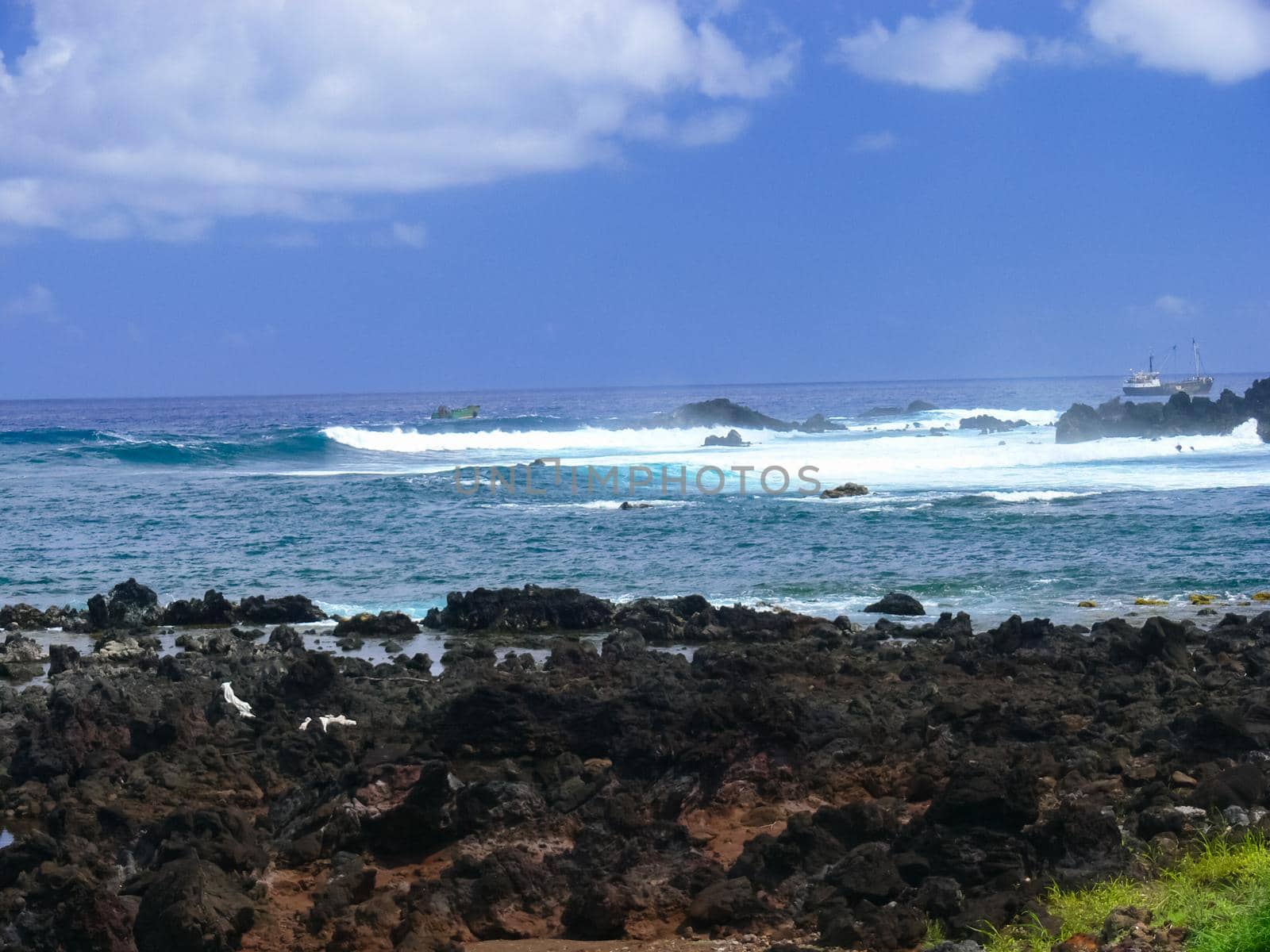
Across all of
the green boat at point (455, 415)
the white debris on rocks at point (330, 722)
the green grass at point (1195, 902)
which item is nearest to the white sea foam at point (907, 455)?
the green boat at point (455, 415)

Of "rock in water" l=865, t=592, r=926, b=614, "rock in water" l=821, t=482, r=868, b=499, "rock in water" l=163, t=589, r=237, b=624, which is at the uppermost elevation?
"rock in water" l=821, t=482, r=868, b=499

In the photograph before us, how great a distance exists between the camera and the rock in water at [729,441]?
212ft

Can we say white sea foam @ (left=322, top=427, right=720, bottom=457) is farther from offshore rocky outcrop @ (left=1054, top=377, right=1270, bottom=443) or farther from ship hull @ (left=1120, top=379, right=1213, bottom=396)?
ship hull @ (left=1120, top=379, right=1213, bottom=396)

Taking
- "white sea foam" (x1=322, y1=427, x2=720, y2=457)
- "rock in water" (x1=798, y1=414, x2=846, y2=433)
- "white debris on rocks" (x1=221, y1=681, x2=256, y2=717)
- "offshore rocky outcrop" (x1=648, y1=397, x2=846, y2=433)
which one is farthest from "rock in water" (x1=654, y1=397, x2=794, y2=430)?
"white debris on rocks" (x1=221, y1=681, x2=256, y2=717)

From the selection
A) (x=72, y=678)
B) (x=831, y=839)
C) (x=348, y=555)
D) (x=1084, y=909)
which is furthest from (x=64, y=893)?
(x=348, y=555)

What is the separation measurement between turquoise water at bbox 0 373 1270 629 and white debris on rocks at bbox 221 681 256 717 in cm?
801

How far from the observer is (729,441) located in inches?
2569

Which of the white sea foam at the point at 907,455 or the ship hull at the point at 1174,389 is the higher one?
the ship hull at the point at 1174,389

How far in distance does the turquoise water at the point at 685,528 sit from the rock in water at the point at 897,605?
0.74 m

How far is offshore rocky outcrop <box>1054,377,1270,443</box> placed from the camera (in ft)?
191

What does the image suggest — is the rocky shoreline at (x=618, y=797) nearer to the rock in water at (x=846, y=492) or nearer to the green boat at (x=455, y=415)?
the rock in water at (x=846, y=492)

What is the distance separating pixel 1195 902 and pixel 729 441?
59.5 metres

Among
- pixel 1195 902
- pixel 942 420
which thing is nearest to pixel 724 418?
pixel 942 420

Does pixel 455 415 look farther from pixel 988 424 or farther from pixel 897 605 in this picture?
pixel 897 605
